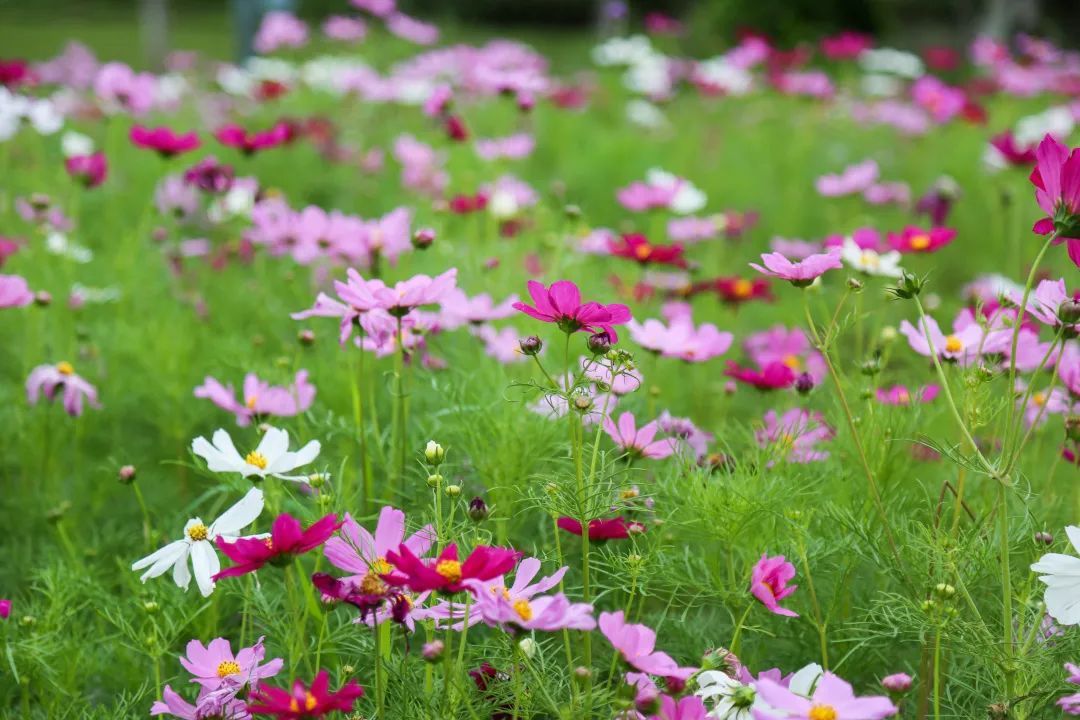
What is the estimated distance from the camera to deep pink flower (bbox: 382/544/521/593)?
0.83m

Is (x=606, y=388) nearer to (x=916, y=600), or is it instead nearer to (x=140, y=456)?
(x=916, y=600)

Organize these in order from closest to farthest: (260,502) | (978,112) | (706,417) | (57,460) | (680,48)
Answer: (260,502), (57,460), (706,417), (978,112), (680,48)

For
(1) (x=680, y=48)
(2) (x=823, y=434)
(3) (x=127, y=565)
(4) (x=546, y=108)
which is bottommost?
(1) (x=680, y=48)

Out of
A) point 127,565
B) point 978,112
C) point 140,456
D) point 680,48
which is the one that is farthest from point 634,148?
point 680,48

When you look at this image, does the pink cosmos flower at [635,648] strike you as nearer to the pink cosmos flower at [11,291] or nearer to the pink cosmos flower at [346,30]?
the pink cosmos flower at [11,291]

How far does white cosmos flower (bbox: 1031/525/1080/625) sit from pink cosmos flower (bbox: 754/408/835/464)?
341 mm

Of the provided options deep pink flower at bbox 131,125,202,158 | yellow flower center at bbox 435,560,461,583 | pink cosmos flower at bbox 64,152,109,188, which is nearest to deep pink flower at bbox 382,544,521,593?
yellow flower center at bbox 435,560,461,583

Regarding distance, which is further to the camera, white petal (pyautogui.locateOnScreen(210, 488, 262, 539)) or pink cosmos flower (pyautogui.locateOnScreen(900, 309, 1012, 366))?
pink cosmos flower (pyautogui.locateOnScreen(900, 309, 1012, 366))

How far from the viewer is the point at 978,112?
4.26m

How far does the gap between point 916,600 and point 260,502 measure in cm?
64

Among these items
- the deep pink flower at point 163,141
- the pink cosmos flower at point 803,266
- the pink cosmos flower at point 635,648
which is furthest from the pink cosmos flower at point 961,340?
the deep pink flower at point 163,141

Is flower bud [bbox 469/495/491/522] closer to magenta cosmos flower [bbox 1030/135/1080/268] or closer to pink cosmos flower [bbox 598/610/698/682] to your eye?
pink cosmos flower [bbox 598/610/698/682]

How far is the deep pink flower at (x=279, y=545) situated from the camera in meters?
0.87

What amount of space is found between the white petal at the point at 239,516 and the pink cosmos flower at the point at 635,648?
Result: 0.33 m
